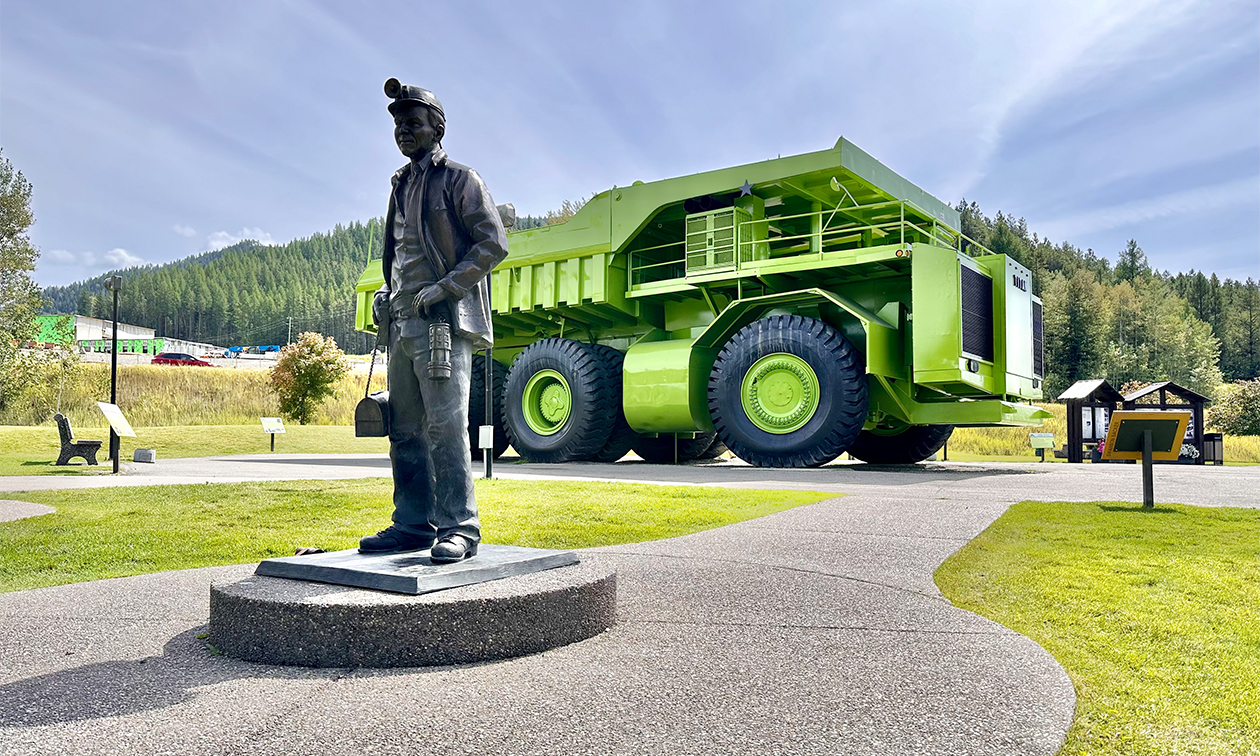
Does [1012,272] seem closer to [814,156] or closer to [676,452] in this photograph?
[814,156]

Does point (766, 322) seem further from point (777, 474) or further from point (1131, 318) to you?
point (1131, 318)

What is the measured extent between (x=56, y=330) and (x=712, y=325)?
38.1m

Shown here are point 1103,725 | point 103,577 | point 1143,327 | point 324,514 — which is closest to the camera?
point 1103,725

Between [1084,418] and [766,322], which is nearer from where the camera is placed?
[766,322]

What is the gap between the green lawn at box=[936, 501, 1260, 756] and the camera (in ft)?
8.45

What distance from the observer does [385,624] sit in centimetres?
324

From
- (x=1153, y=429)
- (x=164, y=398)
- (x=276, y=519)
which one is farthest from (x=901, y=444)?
(x=164, y=398)

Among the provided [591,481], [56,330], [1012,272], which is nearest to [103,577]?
[591,481]

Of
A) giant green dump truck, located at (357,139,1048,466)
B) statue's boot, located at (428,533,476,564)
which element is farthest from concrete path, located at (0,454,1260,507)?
statue's boot, located at (428,533,476,564)

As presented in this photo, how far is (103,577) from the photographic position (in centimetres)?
508

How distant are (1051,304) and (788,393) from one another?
57.6 metres

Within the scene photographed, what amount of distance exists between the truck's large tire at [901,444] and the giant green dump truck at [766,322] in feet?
0.12

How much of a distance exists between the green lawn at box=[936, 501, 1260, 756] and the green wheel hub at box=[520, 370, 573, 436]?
1025 centimetres

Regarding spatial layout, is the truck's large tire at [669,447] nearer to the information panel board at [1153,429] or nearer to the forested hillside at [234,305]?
the information panel board at [1153,429]
